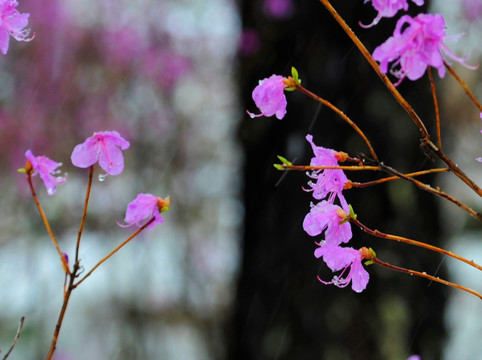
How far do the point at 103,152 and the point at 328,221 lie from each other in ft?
1.27

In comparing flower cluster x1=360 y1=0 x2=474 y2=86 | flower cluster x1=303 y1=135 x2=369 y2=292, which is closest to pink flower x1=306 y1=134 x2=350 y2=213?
flower cluster x1=303 y1=135 x2=369 y2=292

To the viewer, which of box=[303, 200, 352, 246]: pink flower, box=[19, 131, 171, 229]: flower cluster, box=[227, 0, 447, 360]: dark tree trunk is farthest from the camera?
box=[227, 0, 447, 360]: dark tree trunk

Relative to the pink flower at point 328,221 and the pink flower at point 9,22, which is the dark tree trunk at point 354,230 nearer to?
the pink flower at point 328,221

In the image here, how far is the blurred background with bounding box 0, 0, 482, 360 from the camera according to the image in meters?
2.34

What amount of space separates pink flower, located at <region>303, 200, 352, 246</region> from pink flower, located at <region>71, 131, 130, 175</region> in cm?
32

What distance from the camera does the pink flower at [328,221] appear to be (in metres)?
0.86

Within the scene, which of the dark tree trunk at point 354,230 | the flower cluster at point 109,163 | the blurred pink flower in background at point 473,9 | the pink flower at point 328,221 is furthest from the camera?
the blurred pink flower in background at point 473,9

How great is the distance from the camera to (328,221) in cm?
87

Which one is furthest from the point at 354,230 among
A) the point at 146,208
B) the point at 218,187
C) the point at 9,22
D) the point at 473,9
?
the point at 473,9

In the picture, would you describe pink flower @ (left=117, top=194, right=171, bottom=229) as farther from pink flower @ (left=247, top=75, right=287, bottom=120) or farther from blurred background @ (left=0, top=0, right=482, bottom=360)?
blurred background @ (left=0, top=0, right=482, bottom=360)

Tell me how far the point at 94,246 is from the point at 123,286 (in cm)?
42

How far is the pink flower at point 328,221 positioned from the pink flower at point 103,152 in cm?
32

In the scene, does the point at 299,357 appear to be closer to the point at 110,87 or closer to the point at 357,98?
the point at 357,98

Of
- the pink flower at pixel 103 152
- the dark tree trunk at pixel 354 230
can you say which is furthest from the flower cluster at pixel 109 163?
the dark tree trunk at pixel 354 230
